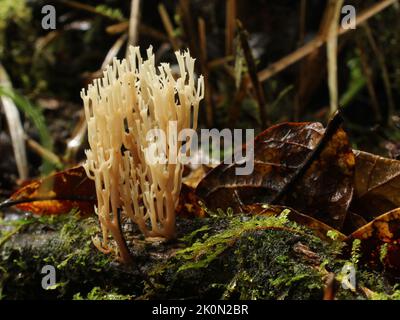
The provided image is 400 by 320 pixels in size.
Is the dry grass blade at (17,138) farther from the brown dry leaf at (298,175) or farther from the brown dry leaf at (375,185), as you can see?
the brown dry leaf at (375,185)

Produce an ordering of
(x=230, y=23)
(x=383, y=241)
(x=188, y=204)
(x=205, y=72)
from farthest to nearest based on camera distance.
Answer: (x=230, y=23) → (x=205, y=72) → (x=188, y=204) → (x=383, y=241)

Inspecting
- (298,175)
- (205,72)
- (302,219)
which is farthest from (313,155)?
(205,72)

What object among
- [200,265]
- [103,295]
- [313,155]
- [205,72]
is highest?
[205,72]

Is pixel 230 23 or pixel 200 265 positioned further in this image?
pixel 230 23

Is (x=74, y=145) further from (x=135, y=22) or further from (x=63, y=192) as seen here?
(x=63, y=192)

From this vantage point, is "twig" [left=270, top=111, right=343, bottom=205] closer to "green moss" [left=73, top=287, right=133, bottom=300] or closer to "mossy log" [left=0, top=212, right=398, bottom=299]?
"mossy log" [left=0, top=212, right=398, bottom=299]
